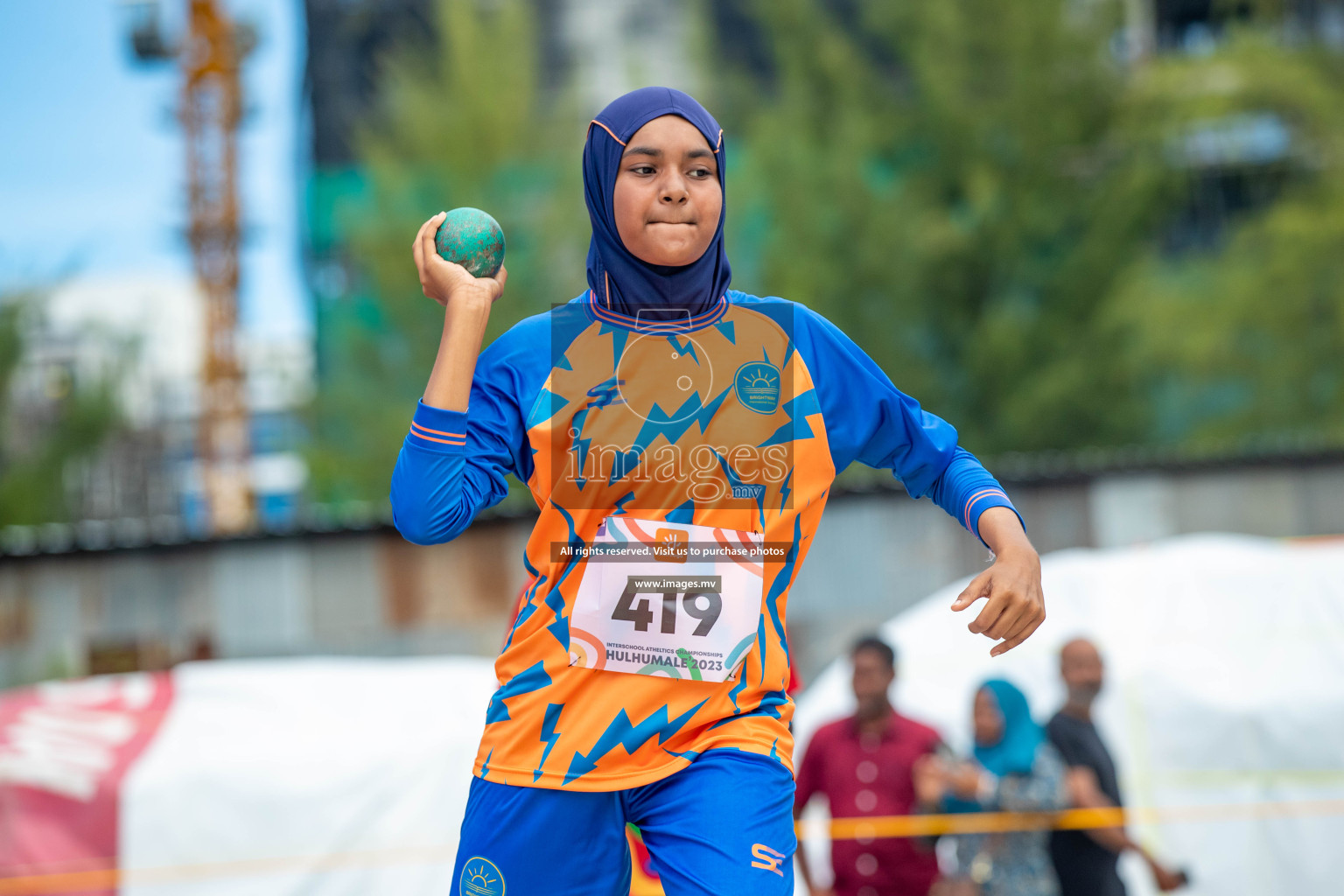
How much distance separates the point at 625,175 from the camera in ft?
7.10

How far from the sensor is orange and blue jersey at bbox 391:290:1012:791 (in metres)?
2.08

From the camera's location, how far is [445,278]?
206cm

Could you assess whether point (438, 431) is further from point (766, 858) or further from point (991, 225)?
point (991, 225)

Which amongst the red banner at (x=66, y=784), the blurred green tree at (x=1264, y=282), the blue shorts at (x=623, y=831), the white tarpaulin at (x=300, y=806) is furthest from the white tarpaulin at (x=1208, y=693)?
the blurred green tree at (x=1264, y=282)

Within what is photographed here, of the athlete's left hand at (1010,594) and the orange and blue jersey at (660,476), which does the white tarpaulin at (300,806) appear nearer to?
the orange and blue jersey at (660,476)

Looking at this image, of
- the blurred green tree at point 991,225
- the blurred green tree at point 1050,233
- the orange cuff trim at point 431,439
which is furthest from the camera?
the blurred green tree at point 991,225

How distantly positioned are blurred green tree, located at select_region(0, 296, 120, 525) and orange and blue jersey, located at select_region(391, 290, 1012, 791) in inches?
659

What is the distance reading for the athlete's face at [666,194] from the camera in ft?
7.02

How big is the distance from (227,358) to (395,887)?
29.2m

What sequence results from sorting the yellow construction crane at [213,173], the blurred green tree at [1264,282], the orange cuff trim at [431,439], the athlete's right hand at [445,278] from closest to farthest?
the orange cuff trim at [431,439], the athlete's right hand at [445,278], the blurred green tree at [1264,282], the yellow construction crane at [213,173]

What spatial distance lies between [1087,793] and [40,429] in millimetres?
17521

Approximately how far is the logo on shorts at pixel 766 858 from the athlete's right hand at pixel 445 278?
3.11 feet

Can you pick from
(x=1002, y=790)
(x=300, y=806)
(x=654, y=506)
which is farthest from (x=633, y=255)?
(x=300, y=806)

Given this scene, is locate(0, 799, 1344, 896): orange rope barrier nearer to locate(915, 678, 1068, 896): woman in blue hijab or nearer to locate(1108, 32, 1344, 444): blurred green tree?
locate(915, 678, 1068, 896): woman in blue hijab
